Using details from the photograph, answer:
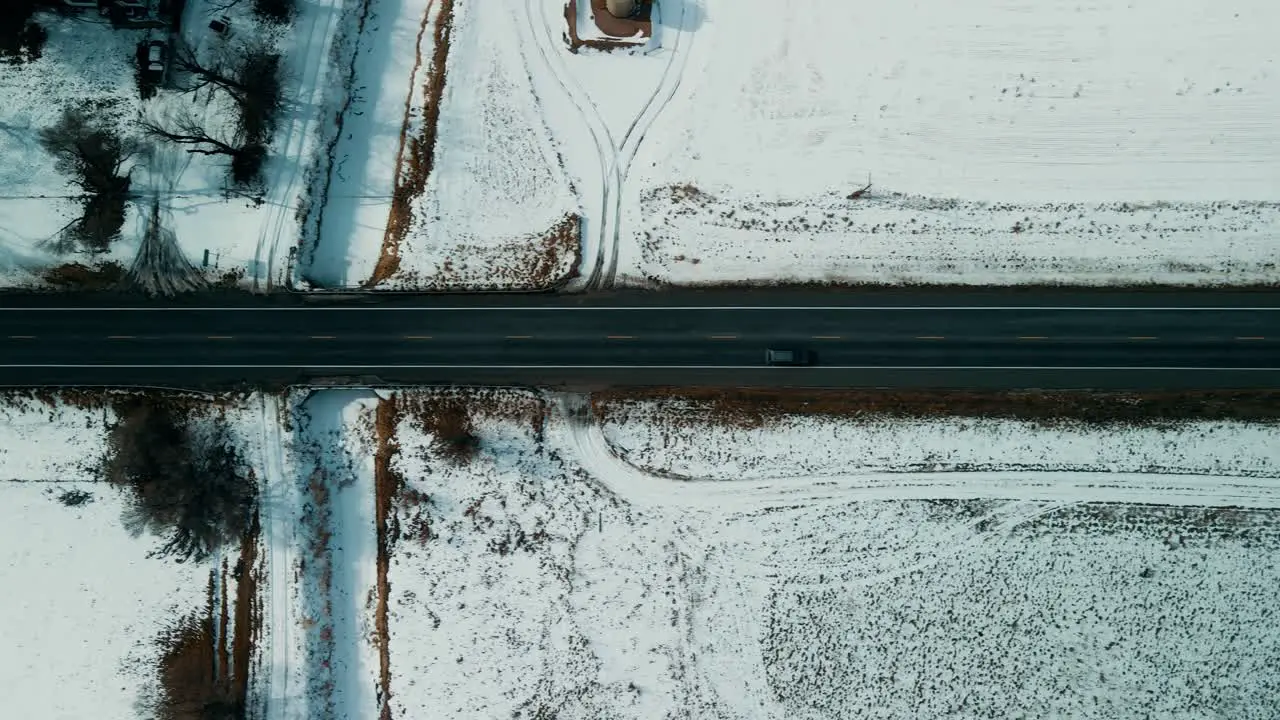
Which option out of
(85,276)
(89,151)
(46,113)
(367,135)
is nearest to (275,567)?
(85,276)

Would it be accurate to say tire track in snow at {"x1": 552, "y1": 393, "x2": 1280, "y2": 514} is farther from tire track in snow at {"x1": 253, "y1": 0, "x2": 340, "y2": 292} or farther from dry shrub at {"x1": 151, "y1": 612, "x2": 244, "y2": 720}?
dry shrub at {"x1": 151, "y1": 612, "x2": 244, "y2": 720}

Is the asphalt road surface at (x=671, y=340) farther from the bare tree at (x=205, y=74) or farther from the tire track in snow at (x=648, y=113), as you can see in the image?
the bare tree at (x=205, y=74)

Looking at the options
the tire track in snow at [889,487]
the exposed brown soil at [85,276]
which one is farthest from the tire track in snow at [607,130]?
the exposed brown soil at [85,276]

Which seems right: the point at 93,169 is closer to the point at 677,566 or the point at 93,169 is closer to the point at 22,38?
the point at 22,38

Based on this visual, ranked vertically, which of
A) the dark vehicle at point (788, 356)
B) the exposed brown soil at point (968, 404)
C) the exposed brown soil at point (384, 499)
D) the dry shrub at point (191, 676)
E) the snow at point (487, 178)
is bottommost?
the dry shrub at point (191, 676)

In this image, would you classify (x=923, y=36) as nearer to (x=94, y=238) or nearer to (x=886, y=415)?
(x=886, y=415)

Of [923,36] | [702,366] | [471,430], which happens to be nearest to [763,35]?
[923,36]
